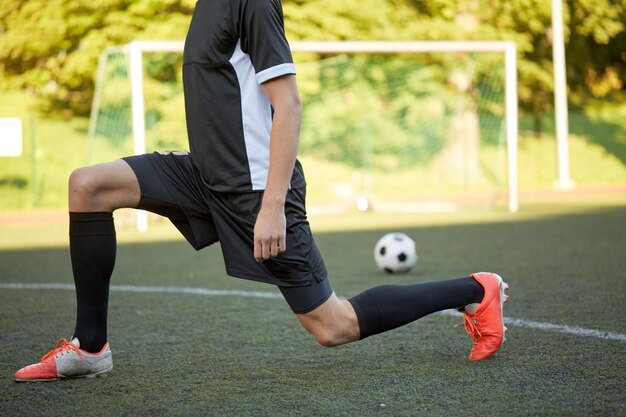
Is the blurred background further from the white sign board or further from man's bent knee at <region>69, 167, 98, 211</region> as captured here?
man's bent knee at <region>69, 167, 98, 211</region>

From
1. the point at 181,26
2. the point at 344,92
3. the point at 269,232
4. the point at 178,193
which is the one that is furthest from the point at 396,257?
the point at 344,92

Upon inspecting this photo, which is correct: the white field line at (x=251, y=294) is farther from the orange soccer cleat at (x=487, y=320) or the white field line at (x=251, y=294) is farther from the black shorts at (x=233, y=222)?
the black shorts at (x=233, y=222)

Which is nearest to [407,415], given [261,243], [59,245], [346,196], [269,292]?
[261,243]

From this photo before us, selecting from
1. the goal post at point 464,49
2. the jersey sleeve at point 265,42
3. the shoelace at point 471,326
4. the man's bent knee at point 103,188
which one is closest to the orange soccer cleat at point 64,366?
the man's bent knee at point 103,188

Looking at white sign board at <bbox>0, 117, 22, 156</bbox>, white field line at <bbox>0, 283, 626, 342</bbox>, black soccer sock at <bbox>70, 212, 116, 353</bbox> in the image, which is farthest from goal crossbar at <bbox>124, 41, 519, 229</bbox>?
black soccer sock at <bbox>70, 212, 116, 353</bbox>

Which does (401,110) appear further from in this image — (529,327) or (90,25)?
(529,327)

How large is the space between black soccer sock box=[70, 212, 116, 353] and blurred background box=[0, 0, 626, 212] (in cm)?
1244

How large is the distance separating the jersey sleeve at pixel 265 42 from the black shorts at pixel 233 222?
47 centimetres

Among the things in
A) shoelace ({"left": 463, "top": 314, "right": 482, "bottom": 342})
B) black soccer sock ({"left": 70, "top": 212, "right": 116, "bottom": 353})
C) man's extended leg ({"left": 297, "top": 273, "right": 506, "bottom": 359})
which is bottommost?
shoelace ({"left": 463, "top": 314, "right": 482, "bottom": 342})

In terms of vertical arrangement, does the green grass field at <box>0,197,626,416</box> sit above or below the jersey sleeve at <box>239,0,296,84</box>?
below

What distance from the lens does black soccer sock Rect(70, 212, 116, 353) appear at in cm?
360

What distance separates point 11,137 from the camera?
18.5 meters

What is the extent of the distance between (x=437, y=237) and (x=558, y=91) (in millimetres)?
10336

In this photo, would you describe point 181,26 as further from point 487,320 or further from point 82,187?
point 487,320
